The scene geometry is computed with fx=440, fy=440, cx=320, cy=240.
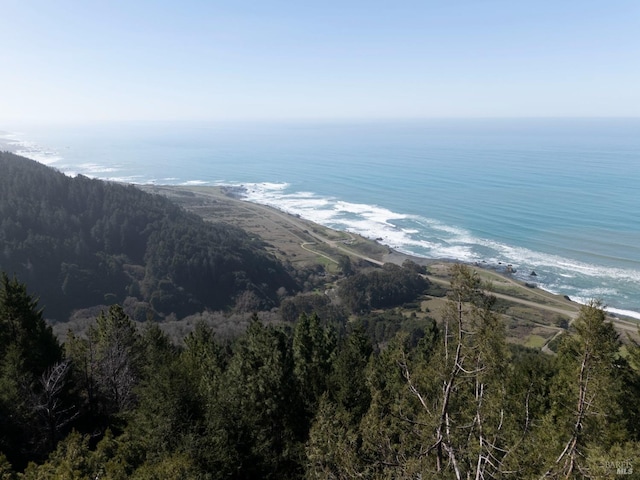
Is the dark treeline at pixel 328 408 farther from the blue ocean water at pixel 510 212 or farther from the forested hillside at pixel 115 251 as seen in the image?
the blue ocean water at pixel 510 212

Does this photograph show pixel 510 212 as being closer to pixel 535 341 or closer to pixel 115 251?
pixel 535 341

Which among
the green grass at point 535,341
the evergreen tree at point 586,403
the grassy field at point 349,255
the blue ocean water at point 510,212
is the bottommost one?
the green grass at point 535,341

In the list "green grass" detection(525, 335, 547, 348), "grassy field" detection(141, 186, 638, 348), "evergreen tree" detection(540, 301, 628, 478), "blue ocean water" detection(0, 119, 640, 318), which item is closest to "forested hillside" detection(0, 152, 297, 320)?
"grassy field" detection(141, 186, 638, 348)

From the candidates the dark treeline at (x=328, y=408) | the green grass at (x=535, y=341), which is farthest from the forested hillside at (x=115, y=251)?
the dark treeline at (x=328, y=408)

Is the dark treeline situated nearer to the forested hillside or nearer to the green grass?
the green grass

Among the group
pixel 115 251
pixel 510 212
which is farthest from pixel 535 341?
pixel 115 251

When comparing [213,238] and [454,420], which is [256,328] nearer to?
[454,420]

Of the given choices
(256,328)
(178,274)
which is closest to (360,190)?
(178,274)
